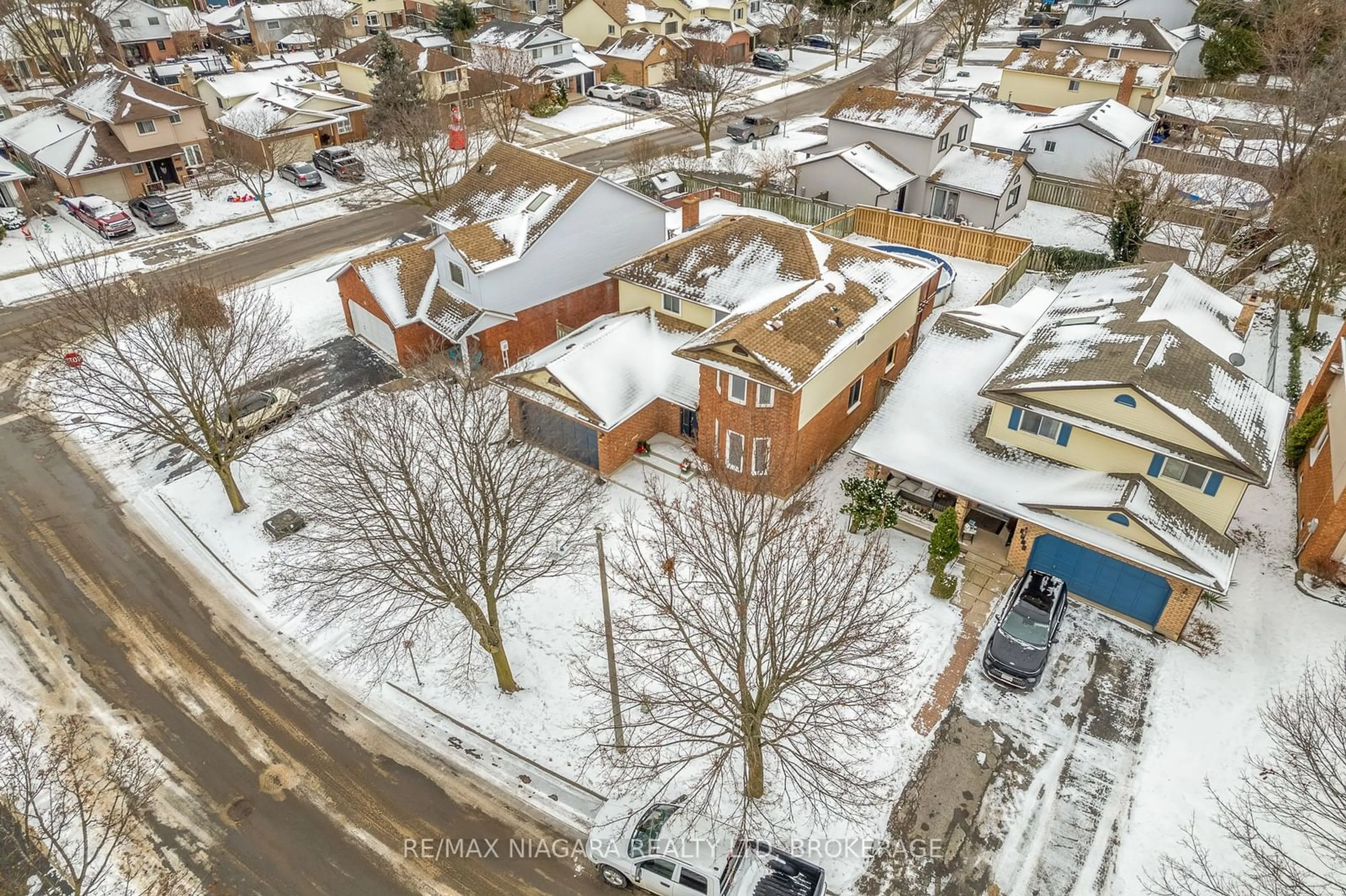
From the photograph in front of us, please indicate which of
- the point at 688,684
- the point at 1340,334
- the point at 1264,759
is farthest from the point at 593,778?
the point at 1340,334

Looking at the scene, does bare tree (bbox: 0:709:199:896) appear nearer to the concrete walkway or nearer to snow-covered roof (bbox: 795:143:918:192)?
the concrete walkway

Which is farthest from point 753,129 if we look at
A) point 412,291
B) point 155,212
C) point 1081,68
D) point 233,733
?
point 233,733

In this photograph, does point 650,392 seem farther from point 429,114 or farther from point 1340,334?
point 429,114

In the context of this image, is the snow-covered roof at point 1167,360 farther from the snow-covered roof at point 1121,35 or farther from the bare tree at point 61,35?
the bare tree at point 61,35

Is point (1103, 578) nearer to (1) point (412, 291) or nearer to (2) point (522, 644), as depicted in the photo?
(2) point (522, 644)

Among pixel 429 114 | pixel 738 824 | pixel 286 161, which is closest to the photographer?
pixel 738 824

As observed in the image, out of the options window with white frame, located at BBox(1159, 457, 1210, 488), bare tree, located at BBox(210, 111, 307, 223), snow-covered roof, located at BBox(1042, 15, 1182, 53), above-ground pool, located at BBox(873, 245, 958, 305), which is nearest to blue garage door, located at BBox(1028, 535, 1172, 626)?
window with white frame, located at BBox(1159, 457, 1210, 488)
